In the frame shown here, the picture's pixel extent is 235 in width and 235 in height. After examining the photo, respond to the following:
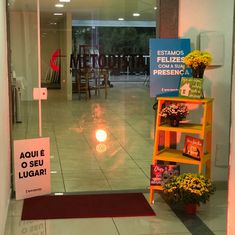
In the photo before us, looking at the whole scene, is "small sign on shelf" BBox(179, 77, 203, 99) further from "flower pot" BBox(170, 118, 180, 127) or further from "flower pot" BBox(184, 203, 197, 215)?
"flower pot" BBox(184, 203, 197, 215)

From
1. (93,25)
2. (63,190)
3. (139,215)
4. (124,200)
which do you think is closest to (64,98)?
(93,25)

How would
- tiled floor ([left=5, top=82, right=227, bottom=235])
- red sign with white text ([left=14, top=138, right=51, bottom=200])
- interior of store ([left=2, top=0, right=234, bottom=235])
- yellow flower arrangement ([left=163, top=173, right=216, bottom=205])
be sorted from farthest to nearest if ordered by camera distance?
interior of store ([left=2, top=0, right=234, bottom=235]) < red sign with white text ([left=14, top=138, right=51, bottom=200]) < yellow flower arrangement ([left=163, top=173, right=216, bottom=205]) < tiled floor ([left=5, top=82, right=227, bottom=235])

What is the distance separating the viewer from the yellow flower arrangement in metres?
4.02

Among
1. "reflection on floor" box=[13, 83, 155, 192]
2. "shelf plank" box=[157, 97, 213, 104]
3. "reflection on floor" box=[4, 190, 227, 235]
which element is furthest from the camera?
"reflection on floor" box=[13, 83, 155, 192]

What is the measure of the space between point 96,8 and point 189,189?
287 centimetres

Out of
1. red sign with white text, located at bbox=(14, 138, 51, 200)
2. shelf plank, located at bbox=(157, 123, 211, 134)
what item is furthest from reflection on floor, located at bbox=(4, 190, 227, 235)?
shelf plank, located at bbox=(157, 123, 211, 134)

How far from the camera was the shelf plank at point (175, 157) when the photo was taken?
166 inches

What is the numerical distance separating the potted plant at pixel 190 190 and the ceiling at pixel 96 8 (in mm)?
1868

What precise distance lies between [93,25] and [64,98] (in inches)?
38.4

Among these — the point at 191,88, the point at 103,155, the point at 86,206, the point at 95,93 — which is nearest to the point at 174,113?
the point at 191,88

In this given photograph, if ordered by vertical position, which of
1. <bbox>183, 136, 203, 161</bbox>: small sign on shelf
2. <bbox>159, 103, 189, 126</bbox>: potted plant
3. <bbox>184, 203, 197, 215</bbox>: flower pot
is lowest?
<bbox>184, 203, 197, 215</bbox>: flower pot

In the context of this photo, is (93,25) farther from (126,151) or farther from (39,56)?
(126,151)

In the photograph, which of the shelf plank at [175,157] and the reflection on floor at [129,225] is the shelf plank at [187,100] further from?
the reflection on floor at [129,225]

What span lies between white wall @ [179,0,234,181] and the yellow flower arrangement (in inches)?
30.5
